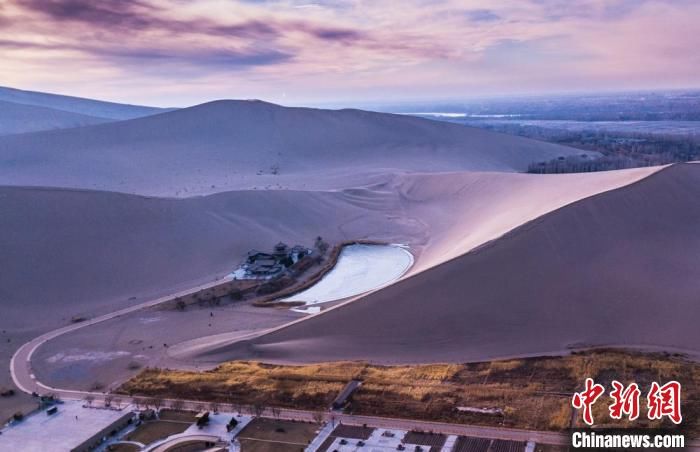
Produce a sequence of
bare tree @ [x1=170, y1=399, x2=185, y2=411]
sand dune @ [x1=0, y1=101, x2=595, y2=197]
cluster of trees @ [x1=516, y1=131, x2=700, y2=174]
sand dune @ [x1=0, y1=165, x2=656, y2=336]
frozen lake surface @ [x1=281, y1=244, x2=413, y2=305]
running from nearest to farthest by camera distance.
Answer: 1. bare tree @ [x1=170, y1=399, x2=185, y2=411]
2. frozen lake surface @ [x1=281, y1=244, x2=413, y2=305]
3. sand dune @ [x1=0, y1=165, x2=656, y2=336]
4. sand dune @ [x1=0, y1=101, x2=595, y2=197]
5. cluster of trees @ [x1=516, y1=131, x2=700, y2=174]

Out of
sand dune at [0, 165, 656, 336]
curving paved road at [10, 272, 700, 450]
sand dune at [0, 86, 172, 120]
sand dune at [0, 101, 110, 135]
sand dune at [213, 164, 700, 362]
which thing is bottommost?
curving paved road at [10, 272, 700, 450]

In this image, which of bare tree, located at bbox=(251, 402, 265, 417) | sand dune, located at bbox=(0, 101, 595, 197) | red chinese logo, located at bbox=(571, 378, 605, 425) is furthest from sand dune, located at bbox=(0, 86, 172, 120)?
red chinese logo, located at bbox=(571, 378, 605, 425)

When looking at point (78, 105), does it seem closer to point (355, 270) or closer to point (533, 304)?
point (355, 270)

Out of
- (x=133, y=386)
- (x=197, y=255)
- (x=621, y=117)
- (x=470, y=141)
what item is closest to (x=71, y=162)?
(x=197, y=255)

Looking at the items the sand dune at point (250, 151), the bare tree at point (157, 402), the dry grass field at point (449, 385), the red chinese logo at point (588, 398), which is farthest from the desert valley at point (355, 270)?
the sand dune at point (250, 151)

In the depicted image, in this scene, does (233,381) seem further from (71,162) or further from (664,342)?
(71,162)

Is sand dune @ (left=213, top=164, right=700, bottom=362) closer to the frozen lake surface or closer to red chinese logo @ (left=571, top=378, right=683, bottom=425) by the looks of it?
red chinese logo @ (left=571, top=378, right=683, bottom=425)

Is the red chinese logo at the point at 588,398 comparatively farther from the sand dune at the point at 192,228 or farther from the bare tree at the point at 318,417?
the sand dune at the point at 192,228
